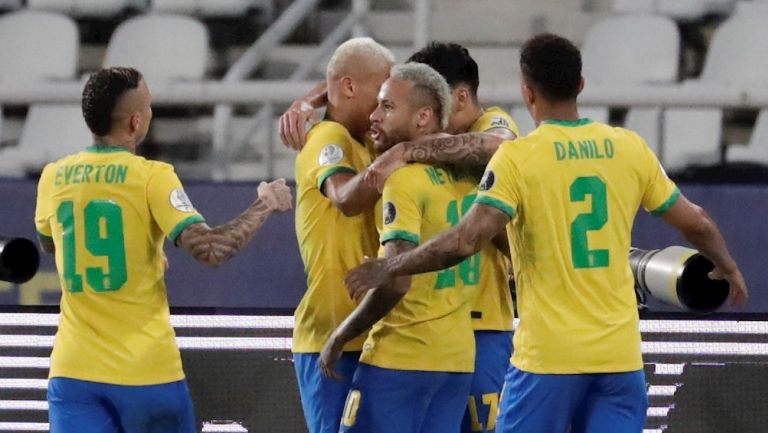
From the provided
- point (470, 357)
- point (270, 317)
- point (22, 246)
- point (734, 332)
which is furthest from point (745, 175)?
point (22, 246)

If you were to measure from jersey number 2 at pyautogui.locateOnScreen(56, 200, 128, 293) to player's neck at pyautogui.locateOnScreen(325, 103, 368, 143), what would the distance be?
0.79m

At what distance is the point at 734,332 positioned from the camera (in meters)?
5.05

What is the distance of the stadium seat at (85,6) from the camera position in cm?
855

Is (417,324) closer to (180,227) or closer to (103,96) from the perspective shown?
(180,227)

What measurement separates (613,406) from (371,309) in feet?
2.23

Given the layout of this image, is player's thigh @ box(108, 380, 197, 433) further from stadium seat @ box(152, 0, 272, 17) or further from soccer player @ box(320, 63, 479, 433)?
stadium seat @ box(152, 0, 272, 17)

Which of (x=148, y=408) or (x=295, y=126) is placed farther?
(x=295, y=126)

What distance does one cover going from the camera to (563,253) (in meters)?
3.60

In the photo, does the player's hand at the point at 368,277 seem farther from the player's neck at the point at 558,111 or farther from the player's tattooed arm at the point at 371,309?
the player's neck at the point at 558,111

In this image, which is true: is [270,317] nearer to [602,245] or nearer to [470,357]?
[470,357]

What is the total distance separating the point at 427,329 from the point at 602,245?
0.58 meters

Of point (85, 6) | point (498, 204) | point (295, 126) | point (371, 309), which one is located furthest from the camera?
point (85, 6)

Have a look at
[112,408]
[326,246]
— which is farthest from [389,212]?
[112,408]

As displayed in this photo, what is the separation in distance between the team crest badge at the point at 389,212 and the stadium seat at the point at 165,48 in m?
4.52
